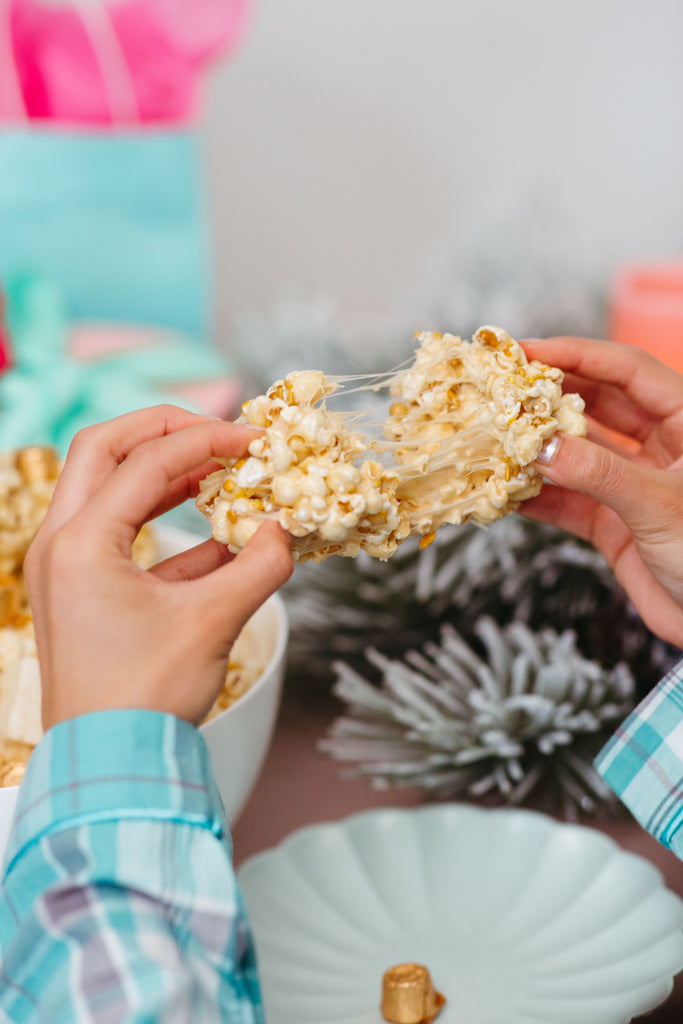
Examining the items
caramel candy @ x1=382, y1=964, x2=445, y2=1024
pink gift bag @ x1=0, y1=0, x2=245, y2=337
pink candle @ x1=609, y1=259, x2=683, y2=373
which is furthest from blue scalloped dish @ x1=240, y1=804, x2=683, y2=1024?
pink gift bag @ x1=0, y1=0, x2=245, y2=337

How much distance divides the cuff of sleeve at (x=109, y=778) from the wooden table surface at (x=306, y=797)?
0.27 metres

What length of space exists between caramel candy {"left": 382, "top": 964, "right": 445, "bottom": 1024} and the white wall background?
38.6 inches

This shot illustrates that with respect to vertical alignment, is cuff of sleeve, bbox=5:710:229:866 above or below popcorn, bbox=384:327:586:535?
below

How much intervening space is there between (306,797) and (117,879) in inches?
12.4

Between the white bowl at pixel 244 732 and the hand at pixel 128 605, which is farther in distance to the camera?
the white bowl at pixel 244 732

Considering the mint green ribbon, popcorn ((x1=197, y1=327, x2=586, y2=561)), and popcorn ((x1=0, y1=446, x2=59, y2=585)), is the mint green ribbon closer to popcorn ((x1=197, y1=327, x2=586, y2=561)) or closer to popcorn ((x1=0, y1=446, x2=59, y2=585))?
popcorn ((x1=0, y1=446, x2=59, y2=585))

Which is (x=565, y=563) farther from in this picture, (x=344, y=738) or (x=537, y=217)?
(x=537, y=217)

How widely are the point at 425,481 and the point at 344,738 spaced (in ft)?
0.79

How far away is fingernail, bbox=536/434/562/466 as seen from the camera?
42 centimetres

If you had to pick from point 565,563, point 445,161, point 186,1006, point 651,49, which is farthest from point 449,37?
point 186,1006

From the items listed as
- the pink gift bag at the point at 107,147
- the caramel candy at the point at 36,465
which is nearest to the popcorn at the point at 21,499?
the caramel candy at the point at 36,465

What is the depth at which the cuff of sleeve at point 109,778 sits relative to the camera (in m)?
0.30

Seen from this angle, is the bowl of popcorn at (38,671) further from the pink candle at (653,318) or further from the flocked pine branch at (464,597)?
the pink candle at (653,318)

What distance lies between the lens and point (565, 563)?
0.66m
